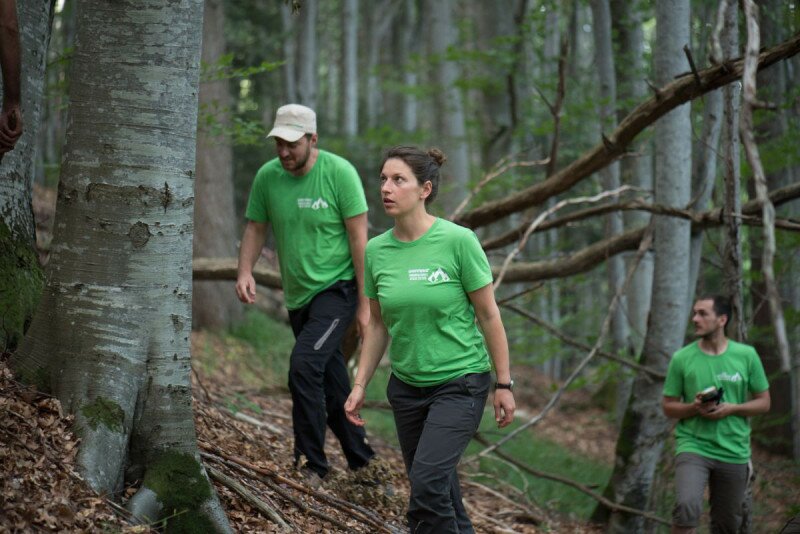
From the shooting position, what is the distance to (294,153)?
17.9ft

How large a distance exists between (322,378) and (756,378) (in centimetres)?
316

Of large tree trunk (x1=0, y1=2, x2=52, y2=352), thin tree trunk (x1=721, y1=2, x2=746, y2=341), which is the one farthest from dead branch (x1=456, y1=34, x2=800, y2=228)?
large tree trunk (x1=0, y1=2, x2=52, y2=352)

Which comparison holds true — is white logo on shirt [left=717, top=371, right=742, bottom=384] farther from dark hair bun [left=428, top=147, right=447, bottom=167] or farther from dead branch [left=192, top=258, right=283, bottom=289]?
dead branch [left=192, top=258, right=283, bottom=289]

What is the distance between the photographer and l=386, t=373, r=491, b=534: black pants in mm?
4004

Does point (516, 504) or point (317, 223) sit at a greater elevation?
point (317, 223)

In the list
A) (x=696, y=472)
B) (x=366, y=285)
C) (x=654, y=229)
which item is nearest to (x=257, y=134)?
(x=654, y=229)

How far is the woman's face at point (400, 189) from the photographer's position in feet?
13.9

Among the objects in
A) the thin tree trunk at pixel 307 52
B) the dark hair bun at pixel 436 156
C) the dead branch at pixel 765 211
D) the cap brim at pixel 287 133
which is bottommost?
the dead branch at pixel 765 211

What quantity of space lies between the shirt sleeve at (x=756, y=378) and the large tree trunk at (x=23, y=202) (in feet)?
15.9

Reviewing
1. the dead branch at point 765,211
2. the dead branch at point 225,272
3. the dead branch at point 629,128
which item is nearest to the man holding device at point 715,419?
the dead branch at point 629,128

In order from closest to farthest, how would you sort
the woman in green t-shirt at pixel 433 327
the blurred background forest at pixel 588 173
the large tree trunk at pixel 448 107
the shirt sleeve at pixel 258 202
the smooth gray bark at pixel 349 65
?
the woman in green t-shirt at pixel 433 327
the shirt sleeve at pixel 258 202
the blurred background forest at pixel 588 173
the large tree trunk at pixel 448 107
the smooth gray bark at pixel 349 65

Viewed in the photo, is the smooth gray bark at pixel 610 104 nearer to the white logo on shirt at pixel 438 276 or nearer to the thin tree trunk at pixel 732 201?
the thin tree trunk at pixel 732 201

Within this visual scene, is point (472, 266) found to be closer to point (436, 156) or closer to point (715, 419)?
point (436, 156)

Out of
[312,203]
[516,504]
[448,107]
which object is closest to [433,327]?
[312,203]
